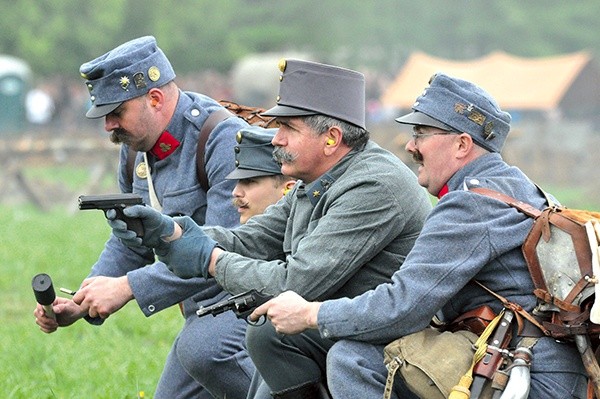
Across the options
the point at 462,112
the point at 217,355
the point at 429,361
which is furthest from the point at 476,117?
the point at 217,355

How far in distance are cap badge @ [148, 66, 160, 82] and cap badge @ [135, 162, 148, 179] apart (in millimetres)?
441

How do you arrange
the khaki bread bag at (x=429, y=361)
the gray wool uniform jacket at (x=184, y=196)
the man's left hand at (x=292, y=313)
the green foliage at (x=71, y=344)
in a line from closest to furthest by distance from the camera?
the khaki bread bag at (x=429, y=361) < the man's left hand at (x=292, y=313) < the gray wool uniform jacket at (x=184, y=196) < the green foliage at (x=71, y=344)

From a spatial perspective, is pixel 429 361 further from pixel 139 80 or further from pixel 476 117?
pixel 139 80

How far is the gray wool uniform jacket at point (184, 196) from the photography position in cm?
590

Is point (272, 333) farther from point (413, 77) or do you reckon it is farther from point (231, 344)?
point (413, 77)

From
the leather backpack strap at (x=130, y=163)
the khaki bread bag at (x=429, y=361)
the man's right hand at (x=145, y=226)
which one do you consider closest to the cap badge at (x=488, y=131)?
the khaki bread bag at (x=429, y=361)

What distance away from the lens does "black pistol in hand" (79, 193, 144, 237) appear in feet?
16.2

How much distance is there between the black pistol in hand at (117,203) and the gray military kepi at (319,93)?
26.7 inches

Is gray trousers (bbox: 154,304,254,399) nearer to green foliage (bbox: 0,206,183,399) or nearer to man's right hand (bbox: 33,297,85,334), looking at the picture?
man's right hand (bbox: 33,297,85,334)

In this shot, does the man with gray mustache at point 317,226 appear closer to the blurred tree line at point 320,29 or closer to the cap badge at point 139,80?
the cap badge at point 139,80

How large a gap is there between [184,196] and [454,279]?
2.07 m

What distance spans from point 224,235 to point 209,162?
0.73m

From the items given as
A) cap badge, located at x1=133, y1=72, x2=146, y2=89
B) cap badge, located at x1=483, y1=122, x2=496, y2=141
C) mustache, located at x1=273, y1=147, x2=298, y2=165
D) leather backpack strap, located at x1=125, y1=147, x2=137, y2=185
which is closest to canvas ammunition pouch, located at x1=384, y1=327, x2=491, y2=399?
cap badge, located at x1=483, y1=122, x2=496, y2=141

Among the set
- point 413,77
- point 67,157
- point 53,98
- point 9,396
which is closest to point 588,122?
point 413,77
